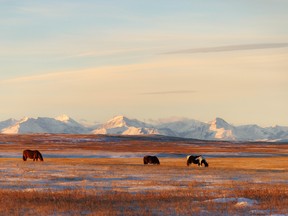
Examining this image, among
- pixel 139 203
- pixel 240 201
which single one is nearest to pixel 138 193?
pixel 139 203

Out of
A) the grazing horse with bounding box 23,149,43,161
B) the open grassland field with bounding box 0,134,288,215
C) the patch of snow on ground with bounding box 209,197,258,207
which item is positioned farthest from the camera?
the grazing horse with bounding box 23,149,43,161

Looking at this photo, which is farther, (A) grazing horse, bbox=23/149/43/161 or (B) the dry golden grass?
(A) grazing horse, bbox=23/149/43/161

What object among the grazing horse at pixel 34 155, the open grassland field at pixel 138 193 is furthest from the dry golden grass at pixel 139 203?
the grazing horse at pixel 34 155

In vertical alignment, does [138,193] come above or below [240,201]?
above

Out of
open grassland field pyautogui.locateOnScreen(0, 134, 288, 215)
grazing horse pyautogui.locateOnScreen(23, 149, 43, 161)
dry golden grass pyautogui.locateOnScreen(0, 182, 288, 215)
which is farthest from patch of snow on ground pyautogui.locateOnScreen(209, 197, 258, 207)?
grazing horse pyautogui.locateOnScreen(23, 149, 43, 161)

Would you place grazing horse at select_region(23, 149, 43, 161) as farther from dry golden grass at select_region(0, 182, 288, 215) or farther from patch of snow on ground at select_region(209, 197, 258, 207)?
patch of snow on ground at select_region(209, 197, 258, 207)

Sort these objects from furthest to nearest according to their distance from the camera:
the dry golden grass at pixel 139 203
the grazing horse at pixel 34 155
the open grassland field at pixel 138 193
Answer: the grazing horse at pixel 34 155
the open grassland field at pixel 138 193
the dry golden grass at pixel 139 203

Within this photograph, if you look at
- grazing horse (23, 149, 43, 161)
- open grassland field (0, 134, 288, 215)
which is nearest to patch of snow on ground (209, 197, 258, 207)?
open grassland field (0, 134, 288, 215)

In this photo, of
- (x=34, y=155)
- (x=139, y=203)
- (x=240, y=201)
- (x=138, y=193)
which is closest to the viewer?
(x=139, y=203)

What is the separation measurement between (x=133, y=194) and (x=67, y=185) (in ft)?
20.4

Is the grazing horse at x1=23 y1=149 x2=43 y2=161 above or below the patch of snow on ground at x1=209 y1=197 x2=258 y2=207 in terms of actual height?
above

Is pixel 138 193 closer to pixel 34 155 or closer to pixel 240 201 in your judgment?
pixel 240 201

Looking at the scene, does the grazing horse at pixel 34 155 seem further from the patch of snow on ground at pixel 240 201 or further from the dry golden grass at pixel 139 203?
the patch of snow on ground at pixel 240 201

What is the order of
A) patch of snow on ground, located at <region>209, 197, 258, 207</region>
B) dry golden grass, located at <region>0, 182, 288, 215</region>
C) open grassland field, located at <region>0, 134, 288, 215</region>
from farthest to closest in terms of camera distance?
patch of snow on ground, located at <region>209, 197, 258, 207</region> < open grassland field, located at <region>0, 134, 288, 215</region> < dry golden grass, located at <region>0, 182, 288, 215</region>
